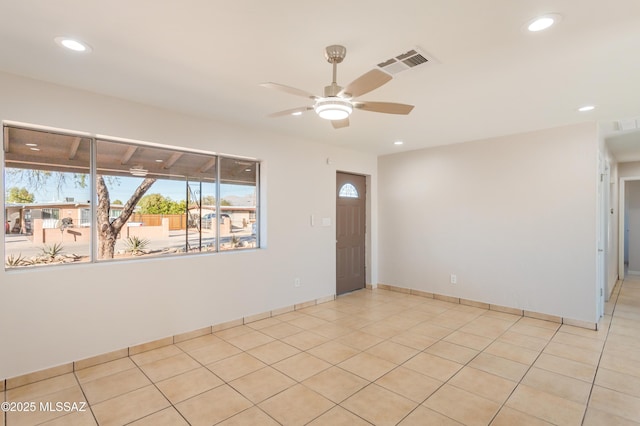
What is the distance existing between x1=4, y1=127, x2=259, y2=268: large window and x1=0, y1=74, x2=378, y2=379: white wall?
0.20 m

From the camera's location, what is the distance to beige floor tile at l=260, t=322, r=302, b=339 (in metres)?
3.78

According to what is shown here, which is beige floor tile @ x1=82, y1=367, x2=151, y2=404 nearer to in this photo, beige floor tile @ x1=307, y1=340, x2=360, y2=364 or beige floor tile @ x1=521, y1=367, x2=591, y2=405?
beige floor tile @ x1=307, y1=340, x2=360, y2=364

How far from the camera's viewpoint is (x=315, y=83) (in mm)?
2779

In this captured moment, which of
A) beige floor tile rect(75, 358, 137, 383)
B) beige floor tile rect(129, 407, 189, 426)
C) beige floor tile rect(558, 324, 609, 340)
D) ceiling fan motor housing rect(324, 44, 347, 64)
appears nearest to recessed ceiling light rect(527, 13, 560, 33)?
ceiling fan motor housing rect(324, 44, 347, 64)

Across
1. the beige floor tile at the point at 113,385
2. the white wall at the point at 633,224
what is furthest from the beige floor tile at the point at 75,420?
the white wall at the point at 633,224

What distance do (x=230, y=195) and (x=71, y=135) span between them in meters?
1.74

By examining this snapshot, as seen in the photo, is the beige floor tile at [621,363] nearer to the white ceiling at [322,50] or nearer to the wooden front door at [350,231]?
the white ceiling at [322,50]

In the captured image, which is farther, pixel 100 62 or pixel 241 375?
pixel 241 375

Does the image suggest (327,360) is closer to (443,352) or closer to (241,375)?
(241,375)

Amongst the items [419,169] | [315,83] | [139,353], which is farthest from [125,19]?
[419,169]

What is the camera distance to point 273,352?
331 centimetres

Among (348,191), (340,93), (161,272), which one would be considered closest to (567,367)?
(340,93)

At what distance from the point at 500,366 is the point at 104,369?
362 cm

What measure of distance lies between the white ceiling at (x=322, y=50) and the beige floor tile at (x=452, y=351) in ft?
8.26
